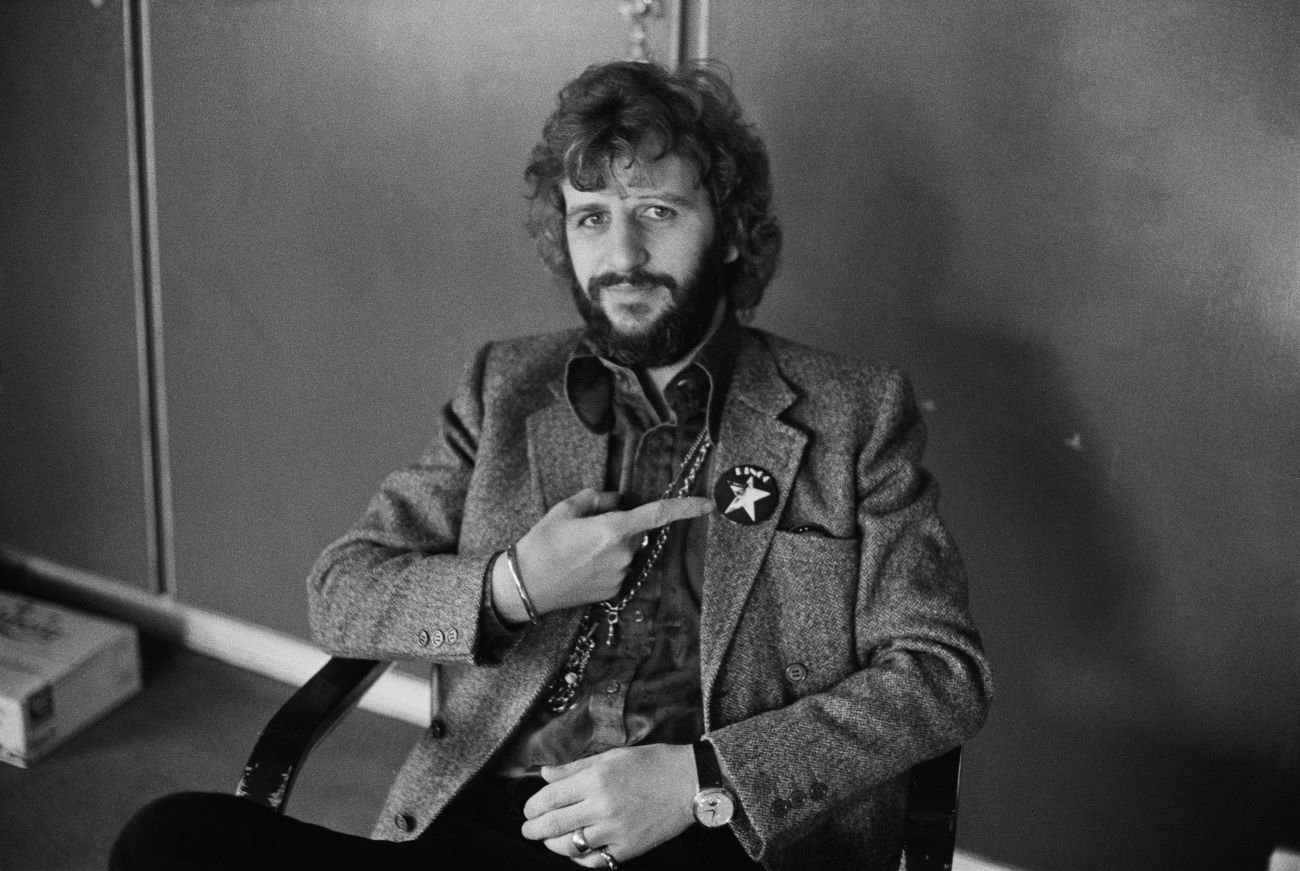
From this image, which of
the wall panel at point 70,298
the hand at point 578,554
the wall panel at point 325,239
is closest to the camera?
the hand at point 578,554

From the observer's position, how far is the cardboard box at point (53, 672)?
2.51m

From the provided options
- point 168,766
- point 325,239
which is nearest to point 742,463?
point 325,239

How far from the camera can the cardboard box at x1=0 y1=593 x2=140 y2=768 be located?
251 cm

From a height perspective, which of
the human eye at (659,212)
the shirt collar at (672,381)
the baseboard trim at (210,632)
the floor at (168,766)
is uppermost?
the human eye at (659,212)

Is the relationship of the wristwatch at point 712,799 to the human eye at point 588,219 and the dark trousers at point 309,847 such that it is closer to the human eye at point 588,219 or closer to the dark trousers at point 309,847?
the dark trousers at point 309,847

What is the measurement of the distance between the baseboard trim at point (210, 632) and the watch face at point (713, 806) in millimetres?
1508

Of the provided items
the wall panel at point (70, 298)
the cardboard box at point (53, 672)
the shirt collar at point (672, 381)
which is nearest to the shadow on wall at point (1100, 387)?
the shirt collar at point (672, 381)

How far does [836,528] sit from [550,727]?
47 cm

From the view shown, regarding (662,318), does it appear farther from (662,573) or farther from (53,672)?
(53,672)

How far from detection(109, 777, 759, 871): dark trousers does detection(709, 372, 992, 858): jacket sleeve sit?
13cm

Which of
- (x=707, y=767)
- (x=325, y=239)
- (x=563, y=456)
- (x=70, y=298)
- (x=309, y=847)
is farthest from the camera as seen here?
(x=70, y=298)

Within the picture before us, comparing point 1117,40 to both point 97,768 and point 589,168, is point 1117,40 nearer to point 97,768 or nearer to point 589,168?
point 589,168

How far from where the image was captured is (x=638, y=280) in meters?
1.53

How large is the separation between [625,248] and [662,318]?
11cm
